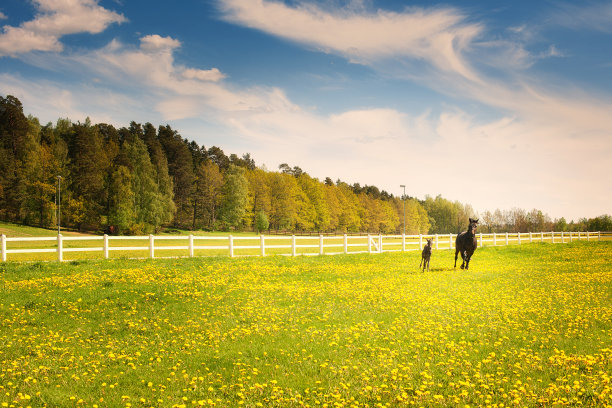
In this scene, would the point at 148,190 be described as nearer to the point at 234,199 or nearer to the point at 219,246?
the point at 234,199

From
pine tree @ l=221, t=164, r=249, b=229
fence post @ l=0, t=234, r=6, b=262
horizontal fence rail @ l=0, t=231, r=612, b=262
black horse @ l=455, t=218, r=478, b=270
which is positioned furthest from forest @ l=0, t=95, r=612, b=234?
fence post @ l=0, t=234, r=6, b=262

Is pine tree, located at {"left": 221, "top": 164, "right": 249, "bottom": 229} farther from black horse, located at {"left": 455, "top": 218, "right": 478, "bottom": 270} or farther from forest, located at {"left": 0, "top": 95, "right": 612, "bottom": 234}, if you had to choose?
black horse, located at {"left": 455, "top": 218, "right": 478, "bottom": 270}

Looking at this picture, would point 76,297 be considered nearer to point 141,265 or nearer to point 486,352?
point 141,265

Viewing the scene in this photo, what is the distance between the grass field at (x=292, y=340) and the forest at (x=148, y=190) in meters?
40.6

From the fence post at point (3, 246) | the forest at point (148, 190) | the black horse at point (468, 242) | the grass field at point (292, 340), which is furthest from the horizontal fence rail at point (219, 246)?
the forest at point (148, 190)

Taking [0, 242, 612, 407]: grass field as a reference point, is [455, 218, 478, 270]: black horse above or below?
above

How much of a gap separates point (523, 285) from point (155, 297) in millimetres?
14126

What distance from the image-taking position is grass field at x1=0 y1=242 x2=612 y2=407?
634 centimetres

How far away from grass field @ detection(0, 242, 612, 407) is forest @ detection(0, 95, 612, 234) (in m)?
40.6

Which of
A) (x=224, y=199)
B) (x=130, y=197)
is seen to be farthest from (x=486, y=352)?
(x=224, y=199)

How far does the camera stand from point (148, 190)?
67188 millimetres

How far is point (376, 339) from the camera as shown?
29.5ft

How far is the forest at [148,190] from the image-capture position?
63125 millimetres

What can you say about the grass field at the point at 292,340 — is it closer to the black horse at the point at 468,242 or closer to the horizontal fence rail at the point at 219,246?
the horizontal fence rail at the point at 219,246
